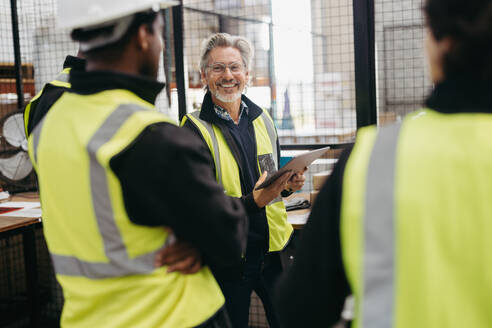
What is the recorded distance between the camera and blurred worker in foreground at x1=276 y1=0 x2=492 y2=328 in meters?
0.80

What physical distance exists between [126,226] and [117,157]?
18 cm

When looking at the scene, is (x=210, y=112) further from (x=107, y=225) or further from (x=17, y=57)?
(x=17, y=57)

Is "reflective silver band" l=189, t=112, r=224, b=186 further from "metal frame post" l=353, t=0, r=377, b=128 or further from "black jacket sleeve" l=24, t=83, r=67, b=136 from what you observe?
"metal frame post" l=353, t=0, r=377, b=128

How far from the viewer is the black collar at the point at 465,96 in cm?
83

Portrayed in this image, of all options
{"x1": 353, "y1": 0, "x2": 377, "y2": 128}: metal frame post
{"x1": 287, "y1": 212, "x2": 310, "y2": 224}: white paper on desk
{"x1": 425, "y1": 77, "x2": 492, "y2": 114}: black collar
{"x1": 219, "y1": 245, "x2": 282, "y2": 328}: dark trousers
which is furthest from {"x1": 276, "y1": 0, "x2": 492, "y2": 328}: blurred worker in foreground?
Answer: {"x1": 353, "y1": 0, "x2": 377, "y2": 128}: metal frame post

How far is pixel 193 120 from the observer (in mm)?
2311

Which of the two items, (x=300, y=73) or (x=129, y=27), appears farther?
(x=300, y=73)

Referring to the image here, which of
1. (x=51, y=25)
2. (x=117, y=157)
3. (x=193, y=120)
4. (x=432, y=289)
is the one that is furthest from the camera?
(x=51, y=25)

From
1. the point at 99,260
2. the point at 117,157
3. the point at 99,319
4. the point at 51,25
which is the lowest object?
the point at 99,319

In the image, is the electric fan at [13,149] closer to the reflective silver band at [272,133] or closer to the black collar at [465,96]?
the reflective silver band at [272,133]

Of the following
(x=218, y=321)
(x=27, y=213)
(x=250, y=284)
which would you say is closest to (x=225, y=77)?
(x=250, y=284)

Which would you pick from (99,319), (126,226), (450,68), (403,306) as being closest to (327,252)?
(403,306)

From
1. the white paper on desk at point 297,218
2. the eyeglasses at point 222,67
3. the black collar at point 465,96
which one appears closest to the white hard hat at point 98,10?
the black collar at point 465,96

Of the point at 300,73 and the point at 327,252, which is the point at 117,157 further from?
Result: the point at 300,73
